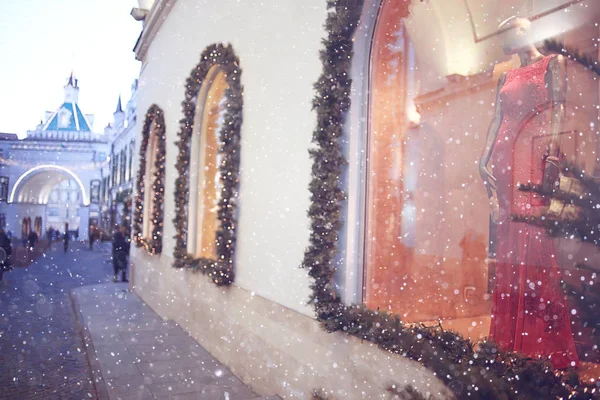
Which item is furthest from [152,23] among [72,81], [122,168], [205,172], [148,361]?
[72,81]

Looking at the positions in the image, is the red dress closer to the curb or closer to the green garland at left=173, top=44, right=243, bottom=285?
the green garland at left=173, top=44, right=243, bottom=285

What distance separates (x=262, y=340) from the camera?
572 cm

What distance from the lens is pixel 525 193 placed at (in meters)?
3.55

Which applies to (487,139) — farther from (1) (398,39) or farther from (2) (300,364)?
(2) (300,364)

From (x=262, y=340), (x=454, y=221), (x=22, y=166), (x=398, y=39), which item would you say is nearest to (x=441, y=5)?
(x=398, y=39)

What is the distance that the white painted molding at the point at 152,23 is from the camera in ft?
35.4

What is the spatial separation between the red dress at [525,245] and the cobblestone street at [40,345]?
4568 mm

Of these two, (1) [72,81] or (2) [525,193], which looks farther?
(1) [72,81]

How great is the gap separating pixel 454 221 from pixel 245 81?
3373mm

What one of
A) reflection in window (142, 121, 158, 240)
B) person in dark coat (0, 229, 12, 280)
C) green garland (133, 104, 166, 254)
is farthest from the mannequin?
person in dark coat (0, 229, 12, 280)

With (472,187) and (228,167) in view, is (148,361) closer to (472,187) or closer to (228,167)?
(228,167)

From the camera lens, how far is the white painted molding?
35.4ft

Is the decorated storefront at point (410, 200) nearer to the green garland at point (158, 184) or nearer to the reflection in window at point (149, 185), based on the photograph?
the green garland at point (158, 184)

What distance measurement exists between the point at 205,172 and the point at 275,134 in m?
3.36
